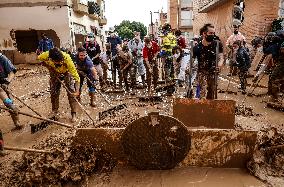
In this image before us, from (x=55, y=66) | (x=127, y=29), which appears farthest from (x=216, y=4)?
(x=127, y=29)

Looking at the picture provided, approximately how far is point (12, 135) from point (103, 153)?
8.62ft

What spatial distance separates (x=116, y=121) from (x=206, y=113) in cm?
177

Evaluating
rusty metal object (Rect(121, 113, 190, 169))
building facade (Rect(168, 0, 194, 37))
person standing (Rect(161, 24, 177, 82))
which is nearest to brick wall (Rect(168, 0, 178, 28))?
building facade (Rect(168, 0, 194, 37))

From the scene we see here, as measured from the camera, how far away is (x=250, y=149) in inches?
151

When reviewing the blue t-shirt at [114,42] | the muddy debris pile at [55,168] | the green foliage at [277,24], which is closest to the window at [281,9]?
the green foliage at [277,24]

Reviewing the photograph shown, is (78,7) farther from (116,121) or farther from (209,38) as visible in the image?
(116,121)

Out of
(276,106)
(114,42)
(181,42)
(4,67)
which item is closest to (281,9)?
(181,42)

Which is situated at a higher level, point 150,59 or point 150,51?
point 150,51

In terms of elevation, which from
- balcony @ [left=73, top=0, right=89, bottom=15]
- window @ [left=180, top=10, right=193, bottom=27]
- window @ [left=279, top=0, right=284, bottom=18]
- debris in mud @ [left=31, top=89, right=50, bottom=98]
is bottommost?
debris in mud @ [left=31, top=89, right=50, bottom=98]

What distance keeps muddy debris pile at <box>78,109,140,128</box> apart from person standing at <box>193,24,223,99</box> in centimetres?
164

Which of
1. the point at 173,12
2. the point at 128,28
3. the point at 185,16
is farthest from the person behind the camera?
the point at 128,28

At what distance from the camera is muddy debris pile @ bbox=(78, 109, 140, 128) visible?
566cm

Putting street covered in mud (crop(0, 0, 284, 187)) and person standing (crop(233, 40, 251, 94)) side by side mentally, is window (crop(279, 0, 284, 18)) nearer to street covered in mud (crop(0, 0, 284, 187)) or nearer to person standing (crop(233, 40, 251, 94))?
street covered in mud (crop(0, 0, 284, 187))

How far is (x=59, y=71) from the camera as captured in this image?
6391 millimetres
